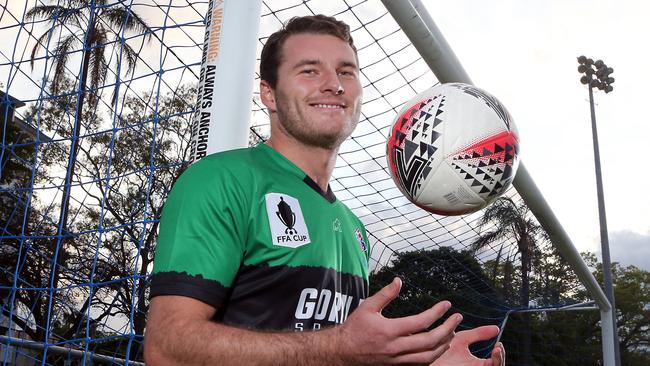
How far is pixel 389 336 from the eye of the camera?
134 cm

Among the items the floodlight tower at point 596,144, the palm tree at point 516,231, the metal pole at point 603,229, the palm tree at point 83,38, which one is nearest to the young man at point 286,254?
the palm tree at point 83,38

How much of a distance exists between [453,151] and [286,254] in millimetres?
1205

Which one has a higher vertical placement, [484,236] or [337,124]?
[484,236]

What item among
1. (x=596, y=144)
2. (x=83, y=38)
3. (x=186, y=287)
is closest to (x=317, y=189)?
(x=186, y=287)

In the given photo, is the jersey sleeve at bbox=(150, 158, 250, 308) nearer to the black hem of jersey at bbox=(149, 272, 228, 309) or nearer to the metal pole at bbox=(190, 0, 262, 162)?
the black hem of jersey at bbox=(149, 272, 228, 309)

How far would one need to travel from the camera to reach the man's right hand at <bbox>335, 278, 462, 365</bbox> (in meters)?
1.35

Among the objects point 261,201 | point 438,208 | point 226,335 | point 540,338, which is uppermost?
point 540,338

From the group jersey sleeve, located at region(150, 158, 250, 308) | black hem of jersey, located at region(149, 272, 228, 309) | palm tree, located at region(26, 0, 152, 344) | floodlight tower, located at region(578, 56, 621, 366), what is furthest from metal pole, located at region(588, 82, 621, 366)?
black hem of jersey, located at region(149, 272, 228, 309)

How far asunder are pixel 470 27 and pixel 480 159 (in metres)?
6.30

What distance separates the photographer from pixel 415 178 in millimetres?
2908

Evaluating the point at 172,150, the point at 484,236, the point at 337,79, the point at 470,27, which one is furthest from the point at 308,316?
the point at 484,236

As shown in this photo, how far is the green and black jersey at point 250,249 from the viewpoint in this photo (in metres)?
1.72

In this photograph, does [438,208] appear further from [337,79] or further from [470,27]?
[470,27]

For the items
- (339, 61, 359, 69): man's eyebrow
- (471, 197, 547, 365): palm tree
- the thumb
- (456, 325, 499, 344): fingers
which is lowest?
the thumb
